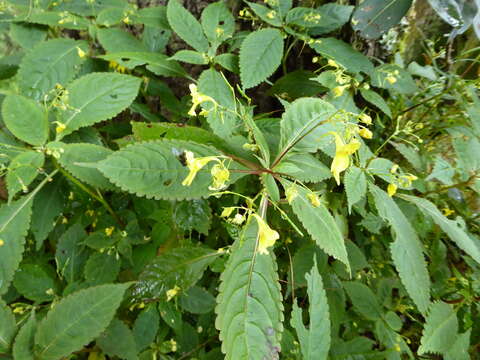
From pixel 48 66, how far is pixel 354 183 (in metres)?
1.18

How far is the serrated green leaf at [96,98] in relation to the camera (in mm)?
1106

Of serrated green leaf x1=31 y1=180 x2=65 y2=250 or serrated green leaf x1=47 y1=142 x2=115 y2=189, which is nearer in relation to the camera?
serrated green leaf x1=47 y1=142 x2=115 y2=189

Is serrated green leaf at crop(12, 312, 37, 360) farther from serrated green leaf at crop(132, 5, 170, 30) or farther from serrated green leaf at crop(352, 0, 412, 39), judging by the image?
serrated green leaf at crop(352, 0, 412, 39)

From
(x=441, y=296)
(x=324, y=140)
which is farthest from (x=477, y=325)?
(x=324, y=140)

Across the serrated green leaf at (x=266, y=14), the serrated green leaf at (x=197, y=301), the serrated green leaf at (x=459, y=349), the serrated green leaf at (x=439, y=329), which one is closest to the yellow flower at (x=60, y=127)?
the serrated green leaf at (x=197, y=301)

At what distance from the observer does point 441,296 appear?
4.26 feet

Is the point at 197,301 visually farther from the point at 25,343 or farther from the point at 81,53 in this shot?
the point at 81,53

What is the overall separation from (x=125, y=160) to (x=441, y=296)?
1281mm

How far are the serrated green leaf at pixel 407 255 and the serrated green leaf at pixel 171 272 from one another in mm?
569

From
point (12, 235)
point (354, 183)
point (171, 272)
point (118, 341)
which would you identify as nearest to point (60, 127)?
point (12, 235)

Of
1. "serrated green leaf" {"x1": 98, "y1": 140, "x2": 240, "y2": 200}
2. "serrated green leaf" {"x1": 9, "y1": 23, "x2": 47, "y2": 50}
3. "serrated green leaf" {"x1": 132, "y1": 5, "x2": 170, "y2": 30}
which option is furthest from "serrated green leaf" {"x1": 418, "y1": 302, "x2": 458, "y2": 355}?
"serrated green leaf" {"x1": 9, "y1": 23, "x2": 47, "y2": 50}

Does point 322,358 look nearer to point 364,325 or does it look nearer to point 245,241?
point 245,241

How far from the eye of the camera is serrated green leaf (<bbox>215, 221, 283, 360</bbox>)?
0.68 meters

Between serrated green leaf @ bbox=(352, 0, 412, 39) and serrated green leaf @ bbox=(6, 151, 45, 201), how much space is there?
1.15 metres
